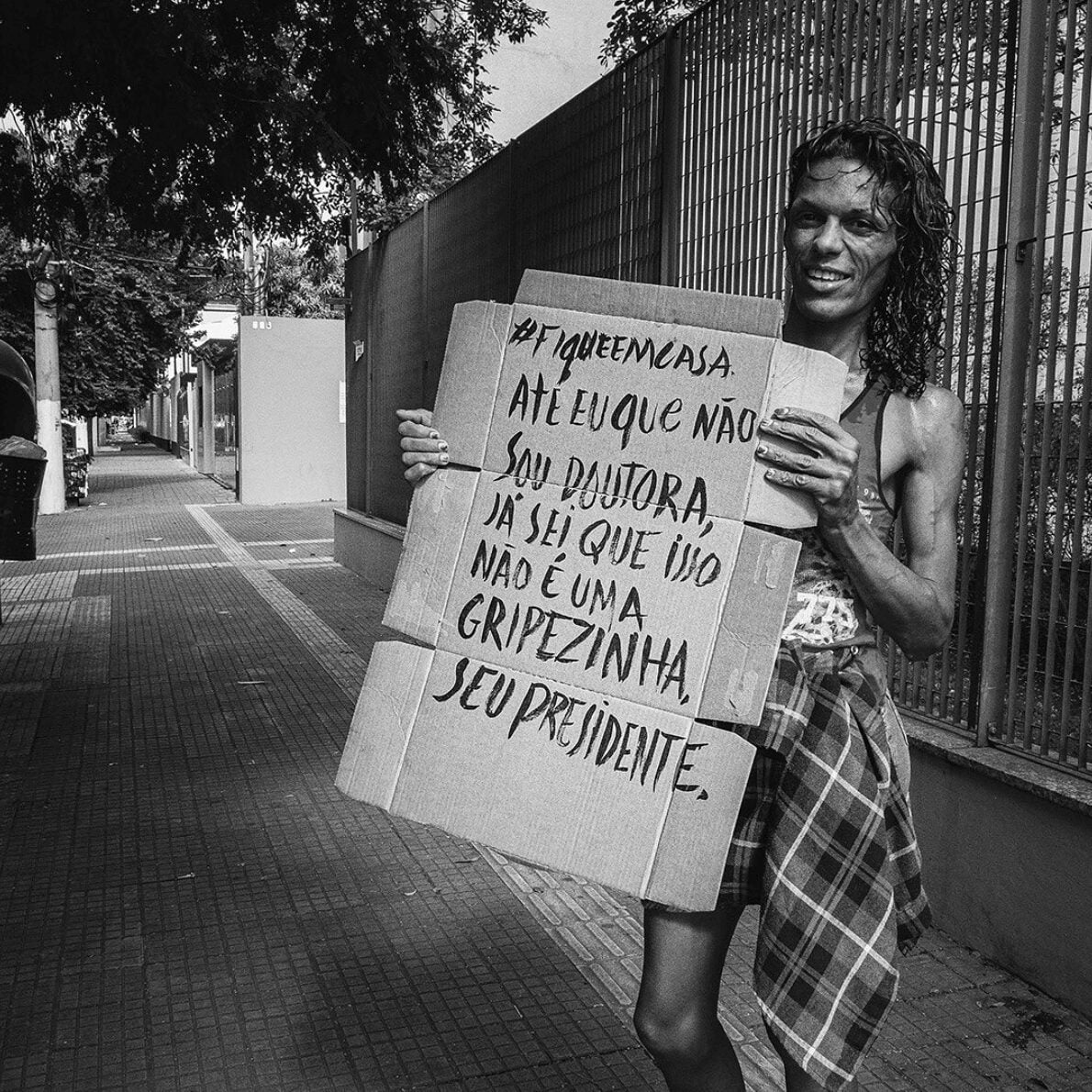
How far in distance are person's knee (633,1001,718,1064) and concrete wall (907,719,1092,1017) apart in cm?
152

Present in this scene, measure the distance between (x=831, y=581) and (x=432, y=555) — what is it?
620mm

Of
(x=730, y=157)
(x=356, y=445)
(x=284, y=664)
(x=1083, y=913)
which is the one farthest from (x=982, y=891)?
(x=356, y=445)

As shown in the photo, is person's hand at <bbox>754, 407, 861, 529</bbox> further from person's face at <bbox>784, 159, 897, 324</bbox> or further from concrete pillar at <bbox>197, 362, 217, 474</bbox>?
concrete pillar at <bbox>197, 362, 217, 474</bbox>

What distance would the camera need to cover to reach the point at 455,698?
1.79m

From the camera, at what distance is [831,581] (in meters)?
1.79

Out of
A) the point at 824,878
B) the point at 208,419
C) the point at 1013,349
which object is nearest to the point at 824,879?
the point at 824,878

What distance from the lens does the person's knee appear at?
181 centimetres

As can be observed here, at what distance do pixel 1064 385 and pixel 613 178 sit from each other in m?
3.33

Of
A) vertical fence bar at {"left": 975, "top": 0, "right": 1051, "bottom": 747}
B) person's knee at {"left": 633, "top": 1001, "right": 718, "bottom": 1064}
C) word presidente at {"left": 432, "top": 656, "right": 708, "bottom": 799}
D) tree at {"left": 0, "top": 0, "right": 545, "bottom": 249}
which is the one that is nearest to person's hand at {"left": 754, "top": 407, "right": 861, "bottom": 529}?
word presidente at {"left": 432, "top": 656, "right": 708, "bottom": 799}

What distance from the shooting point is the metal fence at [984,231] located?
3154mm

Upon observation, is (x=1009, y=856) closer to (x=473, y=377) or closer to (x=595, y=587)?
(x=595, y=587)

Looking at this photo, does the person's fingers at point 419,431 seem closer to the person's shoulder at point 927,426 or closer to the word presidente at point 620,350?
the word presidente at point 620,350

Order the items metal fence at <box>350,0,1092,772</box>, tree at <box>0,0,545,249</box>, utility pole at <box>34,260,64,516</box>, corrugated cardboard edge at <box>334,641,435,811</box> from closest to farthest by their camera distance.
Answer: corrugated cardboard edge at <box>334,641,435,811</box>
metal fence at <box>350,0,1092,772</box>
tree at <box>0,0,545,249</box>
utility pole at <box>34,260,64,516</box>

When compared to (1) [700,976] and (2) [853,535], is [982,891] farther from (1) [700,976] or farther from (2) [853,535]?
(2) [853,535]
